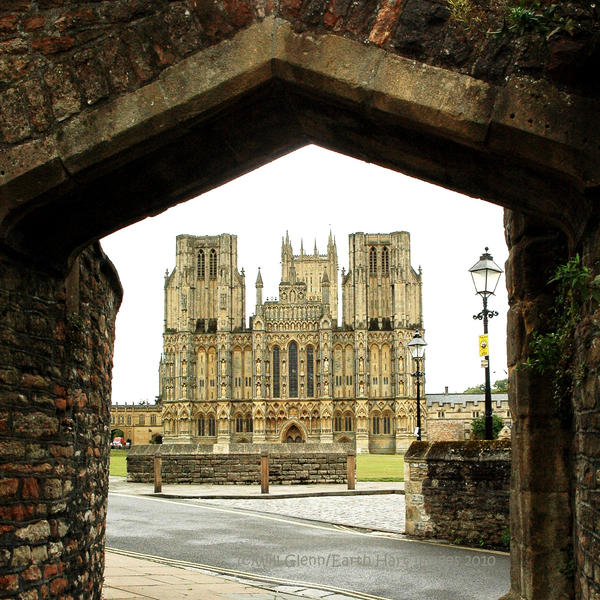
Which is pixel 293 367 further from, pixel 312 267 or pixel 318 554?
pixel 318 554

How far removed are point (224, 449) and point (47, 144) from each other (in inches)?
1034

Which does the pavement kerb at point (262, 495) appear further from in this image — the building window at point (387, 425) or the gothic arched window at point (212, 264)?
the gothic arched window at point (212, 264)

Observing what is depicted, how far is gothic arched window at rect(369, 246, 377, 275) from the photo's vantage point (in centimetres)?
8500

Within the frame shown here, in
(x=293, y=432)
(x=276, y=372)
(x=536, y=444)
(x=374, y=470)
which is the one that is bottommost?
(x=374, y=470)

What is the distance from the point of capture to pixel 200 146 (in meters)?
5.33

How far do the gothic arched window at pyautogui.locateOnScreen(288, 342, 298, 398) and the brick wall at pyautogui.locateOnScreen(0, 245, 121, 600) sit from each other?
7586cm

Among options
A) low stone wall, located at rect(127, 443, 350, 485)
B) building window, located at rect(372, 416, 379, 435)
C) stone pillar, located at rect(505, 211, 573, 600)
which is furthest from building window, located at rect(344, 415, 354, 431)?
stone pillar, located at rect(505, 211, 573, 600)

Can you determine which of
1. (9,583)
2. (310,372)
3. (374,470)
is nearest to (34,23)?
(9,583)

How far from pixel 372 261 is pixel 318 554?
73973 millimetres

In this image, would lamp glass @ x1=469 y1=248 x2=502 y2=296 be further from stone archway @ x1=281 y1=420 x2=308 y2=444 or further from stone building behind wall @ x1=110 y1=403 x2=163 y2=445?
stone building behind wall @ x1=110 y1=403 x2=163 y2=445

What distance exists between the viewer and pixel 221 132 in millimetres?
5277

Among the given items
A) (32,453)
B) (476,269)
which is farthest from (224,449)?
(32,453)

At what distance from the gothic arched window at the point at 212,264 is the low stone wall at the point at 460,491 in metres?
74.8

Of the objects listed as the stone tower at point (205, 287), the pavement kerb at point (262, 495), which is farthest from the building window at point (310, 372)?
the pavement kerb at point (262, 495)
